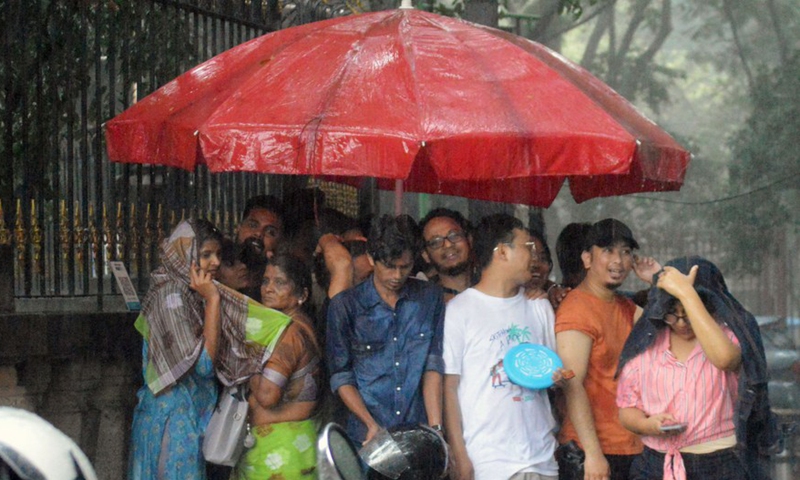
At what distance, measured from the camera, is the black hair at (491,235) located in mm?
5781

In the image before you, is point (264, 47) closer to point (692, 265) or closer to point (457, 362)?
point (457, 362)

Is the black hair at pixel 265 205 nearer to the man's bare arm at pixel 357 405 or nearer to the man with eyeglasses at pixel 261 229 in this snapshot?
the man with eyeglasses at pixel 261 229

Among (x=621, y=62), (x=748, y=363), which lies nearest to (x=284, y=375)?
(x=748, y=363)

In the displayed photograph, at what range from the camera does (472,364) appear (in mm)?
5613

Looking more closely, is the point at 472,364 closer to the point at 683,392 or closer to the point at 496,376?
the point at 496,376

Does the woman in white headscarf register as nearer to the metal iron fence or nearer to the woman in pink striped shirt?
the metal iron fence

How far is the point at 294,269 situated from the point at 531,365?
120 cm

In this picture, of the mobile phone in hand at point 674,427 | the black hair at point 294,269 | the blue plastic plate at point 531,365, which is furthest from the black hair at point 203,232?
the mobile phone in hand at point 674,427

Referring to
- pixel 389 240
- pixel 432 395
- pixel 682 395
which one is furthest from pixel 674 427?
pixel 389 240

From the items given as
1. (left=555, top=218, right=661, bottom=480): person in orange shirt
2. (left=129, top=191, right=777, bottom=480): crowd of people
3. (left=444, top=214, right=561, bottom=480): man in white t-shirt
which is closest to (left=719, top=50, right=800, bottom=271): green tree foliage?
(left=555, top=218, right=661, bottom=480): person in orange shirt

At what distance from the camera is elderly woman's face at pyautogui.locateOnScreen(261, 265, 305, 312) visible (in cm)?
582

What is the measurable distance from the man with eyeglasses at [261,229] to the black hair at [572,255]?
1526mm

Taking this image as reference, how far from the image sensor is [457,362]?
5613 mm

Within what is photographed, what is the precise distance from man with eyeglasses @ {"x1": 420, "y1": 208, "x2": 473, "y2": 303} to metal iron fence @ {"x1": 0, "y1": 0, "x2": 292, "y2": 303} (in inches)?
67.0
